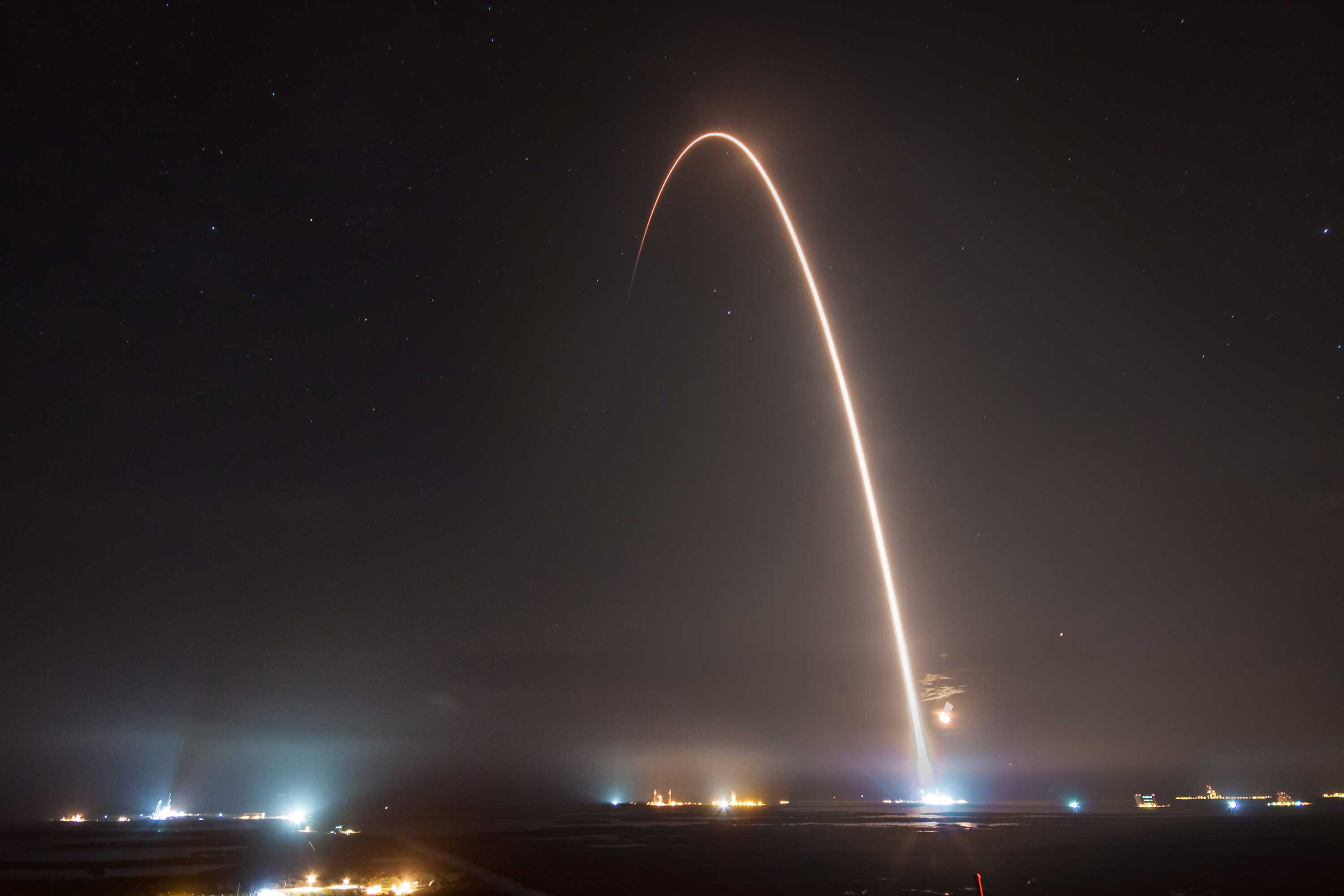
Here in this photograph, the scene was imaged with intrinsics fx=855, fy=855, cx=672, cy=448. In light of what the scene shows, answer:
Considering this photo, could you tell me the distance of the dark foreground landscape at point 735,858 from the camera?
40469 mm

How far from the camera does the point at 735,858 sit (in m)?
55.3

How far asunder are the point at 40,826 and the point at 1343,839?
22569cm

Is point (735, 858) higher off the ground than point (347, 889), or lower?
lower

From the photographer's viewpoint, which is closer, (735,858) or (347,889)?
(347,889)

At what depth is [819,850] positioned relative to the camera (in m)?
60.6

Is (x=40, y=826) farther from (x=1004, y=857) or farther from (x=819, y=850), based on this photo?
(x=1004, y=857)

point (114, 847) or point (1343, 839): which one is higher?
point (114, 847)

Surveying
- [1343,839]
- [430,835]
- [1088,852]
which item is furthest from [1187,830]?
[430,835]

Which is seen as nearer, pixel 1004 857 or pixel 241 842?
pixel 1004 857

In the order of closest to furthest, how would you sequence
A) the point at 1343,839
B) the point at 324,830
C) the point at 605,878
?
the point at 605,878, the point at 1343,839, the point at 324,830

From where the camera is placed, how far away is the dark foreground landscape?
1593 inches

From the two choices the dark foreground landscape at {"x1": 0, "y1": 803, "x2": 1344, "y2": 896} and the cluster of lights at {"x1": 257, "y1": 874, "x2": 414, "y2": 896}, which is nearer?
the cluster of lights at {"x1": 257, "y1": 874, "x2": 414, "y2": 896}

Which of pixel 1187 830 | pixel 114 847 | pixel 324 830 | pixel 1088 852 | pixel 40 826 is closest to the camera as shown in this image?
pixel 1088 852

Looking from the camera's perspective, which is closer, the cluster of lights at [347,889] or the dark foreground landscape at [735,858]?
the cluster of lights at [347,889]
